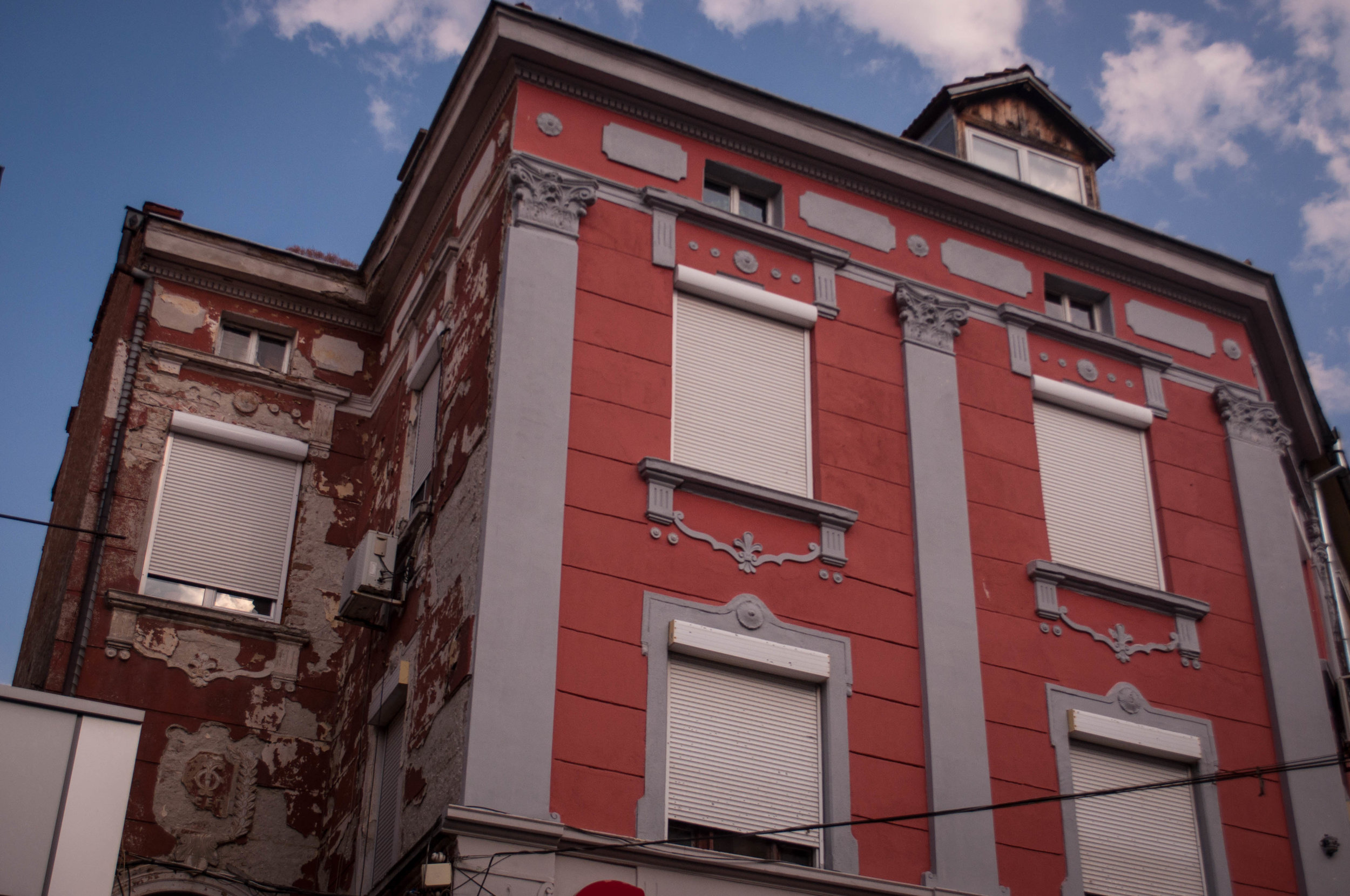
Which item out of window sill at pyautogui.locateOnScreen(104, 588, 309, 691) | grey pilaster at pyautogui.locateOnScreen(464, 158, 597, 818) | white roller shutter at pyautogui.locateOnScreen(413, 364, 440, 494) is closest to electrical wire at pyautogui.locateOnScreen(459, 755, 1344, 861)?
grey pilaster at pyautogui.locateOnScreen(464, 158, 597, 818)

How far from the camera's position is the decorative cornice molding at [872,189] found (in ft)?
50.9

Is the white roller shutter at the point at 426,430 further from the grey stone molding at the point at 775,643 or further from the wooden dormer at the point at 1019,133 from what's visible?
the wooden dormer at the point at 1019,133

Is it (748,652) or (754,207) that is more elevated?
(754,207)

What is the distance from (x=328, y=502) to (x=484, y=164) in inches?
179

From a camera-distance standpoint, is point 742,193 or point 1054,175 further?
point 1054,175

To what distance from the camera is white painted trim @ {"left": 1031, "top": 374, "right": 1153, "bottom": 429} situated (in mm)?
16438

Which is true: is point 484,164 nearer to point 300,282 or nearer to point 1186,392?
point 300,282

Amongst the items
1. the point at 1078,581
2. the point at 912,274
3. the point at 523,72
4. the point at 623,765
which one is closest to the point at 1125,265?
the point at 912,274

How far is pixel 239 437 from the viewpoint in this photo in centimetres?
1725

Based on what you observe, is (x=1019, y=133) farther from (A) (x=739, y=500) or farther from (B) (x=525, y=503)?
(B) (x=525, y=503)

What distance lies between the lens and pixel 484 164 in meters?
15.7

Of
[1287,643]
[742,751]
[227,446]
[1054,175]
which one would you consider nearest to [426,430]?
[227,446]

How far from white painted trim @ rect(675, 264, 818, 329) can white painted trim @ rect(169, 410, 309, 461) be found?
17.8ft

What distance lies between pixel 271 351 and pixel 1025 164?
977cm
